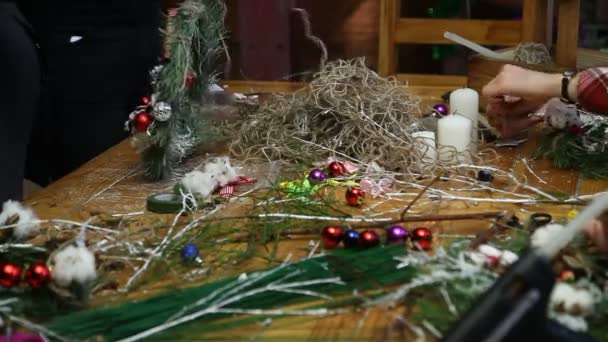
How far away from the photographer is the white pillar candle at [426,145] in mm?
1248

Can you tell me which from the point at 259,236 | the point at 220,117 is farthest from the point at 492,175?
the point at 220,117

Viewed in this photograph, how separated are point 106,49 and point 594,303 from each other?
1151 millimetres

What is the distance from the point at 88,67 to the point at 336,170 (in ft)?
2.16

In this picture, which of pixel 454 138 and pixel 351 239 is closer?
pixel 351 239

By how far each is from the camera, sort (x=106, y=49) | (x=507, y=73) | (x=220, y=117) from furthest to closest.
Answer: (x=106, y=49) < (x=220, y=117) < (x=507, y=73)

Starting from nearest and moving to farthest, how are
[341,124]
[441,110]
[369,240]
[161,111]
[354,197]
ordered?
[369,240] → [354,197] → [161,111] → [341,124] → [441,110]

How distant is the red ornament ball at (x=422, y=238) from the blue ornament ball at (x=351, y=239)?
6cm

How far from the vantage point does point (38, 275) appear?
806mm

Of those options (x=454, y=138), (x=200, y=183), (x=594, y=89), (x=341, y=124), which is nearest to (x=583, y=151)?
(x=594, y=89)

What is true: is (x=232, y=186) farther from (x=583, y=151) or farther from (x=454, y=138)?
(x=583, y=151)

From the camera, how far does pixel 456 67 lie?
2408mm

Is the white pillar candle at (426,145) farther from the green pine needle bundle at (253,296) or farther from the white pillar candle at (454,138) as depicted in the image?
the green pine needle bundle at (253,296)

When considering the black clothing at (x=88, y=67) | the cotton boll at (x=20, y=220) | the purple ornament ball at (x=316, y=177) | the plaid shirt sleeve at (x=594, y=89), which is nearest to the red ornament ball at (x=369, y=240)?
the purple ornament ball at (x=316, y=177)

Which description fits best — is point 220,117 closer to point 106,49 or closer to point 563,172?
point 106,49
